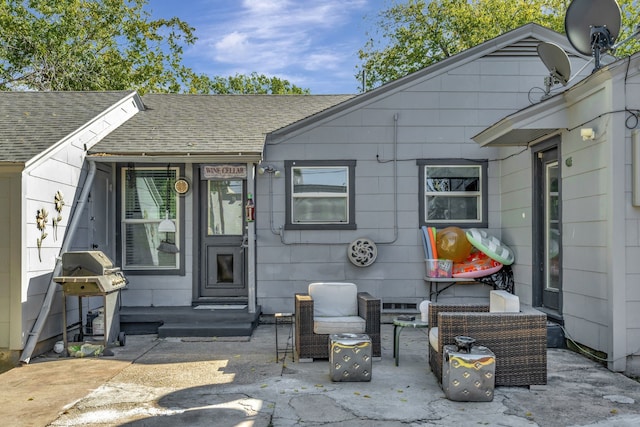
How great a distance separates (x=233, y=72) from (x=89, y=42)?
426 inches

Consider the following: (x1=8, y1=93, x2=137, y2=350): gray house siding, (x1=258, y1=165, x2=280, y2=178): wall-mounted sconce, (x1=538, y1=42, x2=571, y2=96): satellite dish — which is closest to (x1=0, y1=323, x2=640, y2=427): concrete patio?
(x1=8, y1=93, x2=137, y2=350): gray house siding

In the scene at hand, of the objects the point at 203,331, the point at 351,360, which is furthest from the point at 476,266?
the point at 203,331

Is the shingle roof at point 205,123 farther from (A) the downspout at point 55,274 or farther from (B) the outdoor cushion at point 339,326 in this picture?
(B) the outdoor cushion at point 339,326

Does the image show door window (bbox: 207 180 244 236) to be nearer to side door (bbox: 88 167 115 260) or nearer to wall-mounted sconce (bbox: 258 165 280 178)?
wall-mounted sconce (bbox: 258 165 280 178)

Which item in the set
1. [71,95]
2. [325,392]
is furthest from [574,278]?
[71,95]

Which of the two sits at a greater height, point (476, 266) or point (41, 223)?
point (41, 223)

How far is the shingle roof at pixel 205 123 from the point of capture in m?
7.93

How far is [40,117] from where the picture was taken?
7.95 meters

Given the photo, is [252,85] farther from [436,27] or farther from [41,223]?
[41,223]

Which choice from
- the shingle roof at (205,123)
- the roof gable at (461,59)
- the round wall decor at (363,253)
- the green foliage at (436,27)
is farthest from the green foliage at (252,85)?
the round wall decor at (363,253)

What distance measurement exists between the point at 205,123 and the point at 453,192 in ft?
13.5

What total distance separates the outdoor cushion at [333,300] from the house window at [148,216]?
116 inches

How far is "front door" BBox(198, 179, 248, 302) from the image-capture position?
8484 mm

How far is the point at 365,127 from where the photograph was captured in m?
8.46
